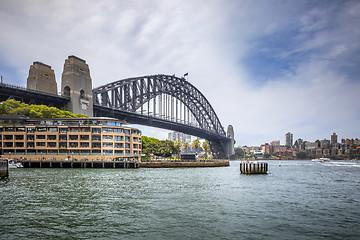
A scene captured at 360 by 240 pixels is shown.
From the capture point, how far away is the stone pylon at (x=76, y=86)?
98.9 m

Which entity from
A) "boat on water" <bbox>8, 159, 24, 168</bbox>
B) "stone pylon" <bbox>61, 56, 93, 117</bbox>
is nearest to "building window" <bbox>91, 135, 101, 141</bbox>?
"boat on water" <bbox>8, 159, 24, 168</bbox>

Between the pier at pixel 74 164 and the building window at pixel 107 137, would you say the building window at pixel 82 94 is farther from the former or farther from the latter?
the pier at pixel 74 164

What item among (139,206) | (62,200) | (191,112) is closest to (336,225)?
(139,206)

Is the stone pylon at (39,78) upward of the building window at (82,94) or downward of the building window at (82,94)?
upward

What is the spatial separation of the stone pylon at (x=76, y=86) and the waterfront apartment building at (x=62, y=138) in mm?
14357

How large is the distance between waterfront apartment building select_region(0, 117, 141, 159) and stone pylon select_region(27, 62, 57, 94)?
15330mm

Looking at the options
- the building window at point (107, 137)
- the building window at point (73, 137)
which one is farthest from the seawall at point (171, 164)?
the building window at point (73, 137)

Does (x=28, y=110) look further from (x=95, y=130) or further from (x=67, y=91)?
(x=95, y=130)

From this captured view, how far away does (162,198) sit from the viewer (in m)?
33.0

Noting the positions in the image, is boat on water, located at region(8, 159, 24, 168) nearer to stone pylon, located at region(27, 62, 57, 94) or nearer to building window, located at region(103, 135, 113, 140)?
building window, located at region(103, 135, 113, 140)

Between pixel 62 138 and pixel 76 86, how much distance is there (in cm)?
2132

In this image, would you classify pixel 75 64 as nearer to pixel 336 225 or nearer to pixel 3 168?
pixel 3 168

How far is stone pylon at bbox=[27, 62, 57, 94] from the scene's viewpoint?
96.6m

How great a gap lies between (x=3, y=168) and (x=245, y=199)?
38.2m
